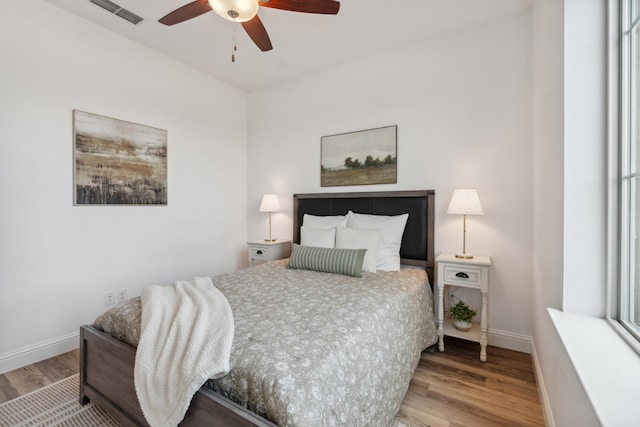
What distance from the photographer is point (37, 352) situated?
7.64ft

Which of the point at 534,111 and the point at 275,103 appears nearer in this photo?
the point at 534,111

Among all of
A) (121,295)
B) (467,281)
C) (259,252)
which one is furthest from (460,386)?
(121,295)

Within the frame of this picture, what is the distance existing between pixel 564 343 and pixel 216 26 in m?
3.27

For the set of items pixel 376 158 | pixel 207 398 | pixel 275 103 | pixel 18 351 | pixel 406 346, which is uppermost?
pixel 275 103

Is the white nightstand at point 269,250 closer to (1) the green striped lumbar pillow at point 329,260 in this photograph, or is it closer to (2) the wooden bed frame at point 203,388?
(2) the wooden bed frame at point 203,388

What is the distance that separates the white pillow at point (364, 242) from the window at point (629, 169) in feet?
5.06

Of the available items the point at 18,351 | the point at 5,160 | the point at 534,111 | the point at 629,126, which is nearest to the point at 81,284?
the point at 18,351

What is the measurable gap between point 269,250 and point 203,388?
237 cm

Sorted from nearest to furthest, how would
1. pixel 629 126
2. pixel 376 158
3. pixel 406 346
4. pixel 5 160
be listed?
pixel 629 126 < pixel 406 346 < pixel 5 160 < pixel 376 158

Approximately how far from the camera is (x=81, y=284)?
2590mm

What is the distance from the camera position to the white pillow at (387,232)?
264cm

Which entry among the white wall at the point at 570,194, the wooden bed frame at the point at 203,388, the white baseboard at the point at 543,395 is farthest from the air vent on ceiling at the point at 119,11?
the white baseboard at the point at 543,395

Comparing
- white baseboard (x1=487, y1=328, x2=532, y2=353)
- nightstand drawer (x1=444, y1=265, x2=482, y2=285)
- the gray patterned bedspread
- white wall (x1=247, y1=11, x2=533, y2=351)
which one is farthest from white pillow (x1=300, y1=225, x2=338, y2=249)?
white baseboard (x1=487, y1=328, x2=532, y2=353)

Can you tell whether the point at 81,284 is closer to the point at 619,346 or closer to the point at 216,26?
the point at 216,26
